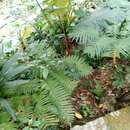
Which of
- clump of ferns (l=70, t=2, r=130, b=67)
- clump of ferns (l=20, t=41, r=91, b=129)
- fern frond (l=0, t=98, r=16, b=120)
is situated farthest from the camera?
clump of ferns (l=70, t=2, r=130, b=67)

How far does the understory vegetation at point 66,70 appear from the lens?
345cm

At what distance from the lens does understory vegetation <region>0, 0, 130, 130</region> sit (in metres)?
3.45

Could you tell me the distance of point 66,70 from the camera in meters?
3.83

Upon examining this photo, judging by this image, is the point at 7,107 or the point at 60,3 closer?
the point at 7,107

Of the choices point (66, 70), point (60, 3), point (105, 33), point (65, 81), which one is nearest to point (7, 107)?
point (65, 81)

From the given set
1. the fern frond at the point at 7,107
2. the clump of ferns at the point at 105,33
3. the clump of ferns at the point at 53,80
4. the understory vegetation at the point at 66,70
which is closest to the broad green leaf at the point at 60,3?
the understory vegetation at the point at 66,70

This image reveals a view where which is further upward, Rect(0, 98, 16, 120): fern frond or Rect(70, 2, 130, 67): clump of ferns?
Rect(70, 2, 130, 67): clump of ferns

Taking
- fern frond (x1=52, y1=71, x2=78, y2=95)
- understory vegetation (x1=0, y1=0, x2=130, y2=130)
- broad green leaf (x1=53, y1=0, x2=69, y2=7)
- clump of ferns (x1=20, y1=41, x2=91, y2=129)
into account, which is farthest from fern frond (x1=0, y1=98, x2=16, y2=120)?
broad green leaf (x1=53, y1=0, x2=69, y2=7)

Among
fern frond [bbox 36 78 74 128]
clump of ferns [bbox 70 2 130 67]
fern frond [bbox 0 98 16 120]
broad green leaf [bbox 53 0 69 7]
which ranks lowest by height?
fern frond [bbox 36 78 74 128]

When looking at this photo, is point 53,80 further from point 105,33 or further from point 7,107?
point 105,33

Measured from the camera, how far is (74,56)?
3.89m

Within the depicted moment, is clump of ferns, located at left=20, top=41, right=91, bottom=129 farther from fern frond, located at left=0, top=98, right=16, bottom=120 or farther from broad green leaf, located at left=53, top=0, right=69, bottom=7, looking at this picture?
broad green leaf, located at left=53, top=0, right=69, bottom=7

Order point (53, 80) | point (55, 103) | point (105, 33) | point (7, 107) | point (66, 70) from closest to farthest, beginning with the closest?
point (7, 107), point (55, 103), point (53, 80), point (66, 70), point (105, 33)

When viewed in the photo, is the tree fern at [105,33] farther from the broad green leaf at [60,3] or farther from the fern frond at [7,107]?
the fern frond at [7,107]
